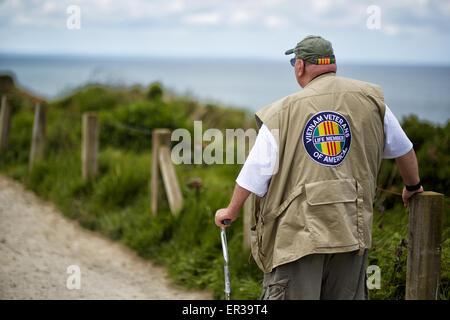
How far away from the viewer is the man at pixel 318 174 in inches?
104

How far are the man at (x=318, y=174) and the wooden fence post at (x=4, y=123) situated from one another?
7553 mm

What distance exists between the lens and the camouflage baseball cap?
2.73 m

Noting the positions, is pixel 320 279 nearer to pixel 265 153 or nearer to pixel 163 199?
pixel 265 153

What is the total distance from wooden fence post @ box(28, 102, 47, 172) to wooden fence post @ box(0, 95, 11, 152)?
1185 millimetres

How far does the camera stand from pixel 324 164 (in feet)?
8.63

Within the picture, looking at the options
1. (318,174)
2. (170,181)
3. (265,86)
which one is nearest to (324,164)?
(318,174)

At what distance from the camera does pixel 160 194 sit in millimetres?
6109

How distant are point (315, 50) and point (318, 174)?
2.18 ft

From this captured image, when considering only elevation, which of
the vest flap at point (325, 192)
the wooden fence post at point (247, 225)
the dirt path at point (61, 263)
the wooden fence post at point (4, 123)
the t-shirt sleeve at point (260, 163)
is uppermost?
the wooden fence post at point (4, 123)

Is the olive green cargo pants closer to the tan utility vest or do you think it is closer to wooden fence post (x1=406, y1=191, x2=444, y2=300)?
the tan utility vest

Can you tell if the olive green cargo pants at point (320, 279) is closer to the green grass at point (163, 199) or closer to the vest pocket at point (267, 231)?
the vest pocket at point (267, 231)

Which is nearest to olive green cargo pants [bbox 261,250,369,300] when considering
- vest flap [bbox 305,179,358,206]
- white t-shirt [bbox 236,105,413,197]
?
vest flap [bbox 305,179,358,206]

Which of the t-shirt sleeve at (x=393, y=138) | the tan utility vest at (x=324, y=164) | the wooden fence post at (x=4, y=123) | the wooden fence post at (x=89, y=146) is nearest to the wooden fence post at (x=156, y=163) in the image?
the wooden fence post at (x=89, y=146)
